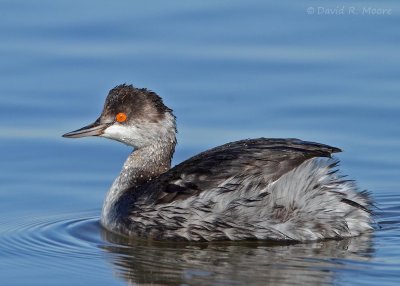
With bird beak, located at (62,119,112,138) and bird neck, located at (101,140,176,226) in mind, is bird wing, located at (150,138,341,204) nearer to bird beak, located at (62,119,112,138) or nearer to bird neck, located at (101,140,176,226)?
bird neck, located at (101,140,176,226)

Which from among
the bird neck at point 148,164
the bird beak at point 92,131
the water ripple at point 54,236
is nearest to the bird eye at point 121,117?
the bird beak at point 92,131

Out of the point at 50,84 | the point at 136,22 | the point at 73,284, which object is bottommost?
the point at 73,284

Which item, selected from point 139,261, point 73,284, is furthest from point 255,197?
point 73,284

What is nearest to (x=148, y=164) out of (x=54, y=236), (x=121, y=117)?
(x=121, y=117)

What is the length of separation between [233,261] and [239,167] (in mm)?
845

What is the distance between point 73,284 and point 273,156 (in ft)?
6.31

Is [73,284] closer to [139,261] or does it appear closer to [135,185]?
[139,261]

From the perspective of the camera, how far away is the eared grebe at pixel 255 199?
32.8 feet

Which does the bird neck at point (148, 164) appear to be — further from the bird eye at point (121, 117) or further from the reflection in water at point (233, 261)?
the reflection in water at point (233, 261)

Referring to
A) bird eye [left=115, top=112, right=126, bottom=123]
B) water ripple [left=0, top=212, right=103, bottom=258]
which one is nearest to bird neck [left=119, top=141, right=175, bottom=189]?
bird eye [left=115, top=112, right=126, bottom=123]

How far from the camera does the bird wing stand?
Result: 9.95 metres

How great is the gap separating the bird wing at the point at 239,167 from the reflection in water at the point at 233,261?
42cm

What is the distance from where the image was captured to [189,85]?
43.2ft

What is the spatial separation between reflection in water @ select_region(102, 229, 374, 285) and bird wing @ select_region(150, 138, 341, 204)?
421 mm
